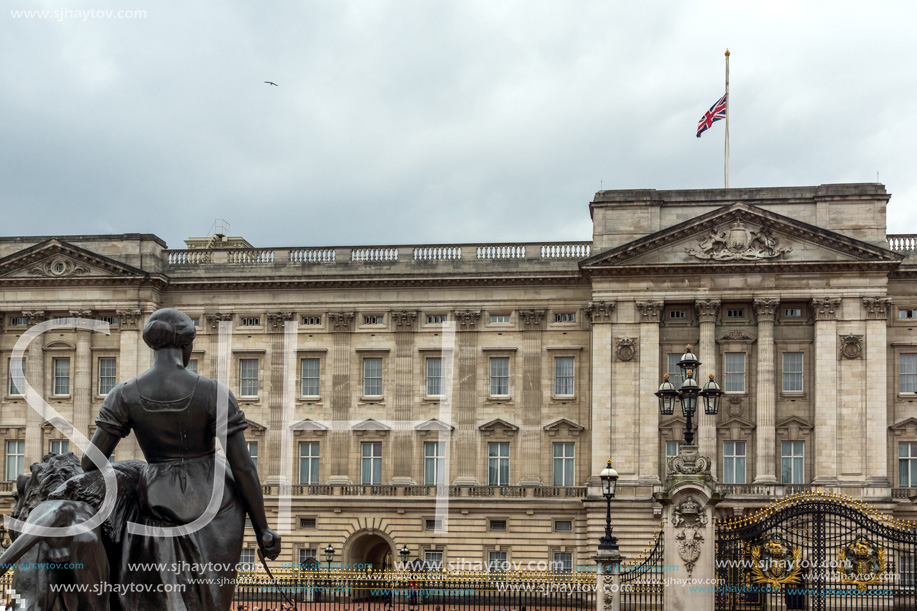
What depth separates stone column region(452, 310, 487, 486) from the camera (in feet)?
167

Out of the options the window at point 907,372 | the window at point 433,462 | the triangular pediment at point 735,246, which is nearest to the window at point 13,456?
the window at point 433,462

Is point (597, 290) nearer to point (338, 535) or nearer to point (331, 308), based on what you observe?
point (331, 308)

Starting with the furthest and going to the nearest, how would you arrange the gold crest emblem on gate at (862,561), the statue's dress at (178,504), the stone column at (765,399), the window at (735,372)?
the window at (735,372), the stone column at (765,399), the gold crest emblem on gate at (862,561), the statue's dress at (178,504)

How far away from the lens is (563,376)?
51250mm

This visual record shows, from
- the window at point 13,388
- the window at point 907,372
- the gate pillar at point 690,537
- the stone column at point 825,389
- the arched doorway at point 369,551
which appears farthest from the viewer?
the window at point 13,388

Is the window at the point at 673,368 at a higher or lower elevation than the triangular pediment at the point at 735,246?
lower

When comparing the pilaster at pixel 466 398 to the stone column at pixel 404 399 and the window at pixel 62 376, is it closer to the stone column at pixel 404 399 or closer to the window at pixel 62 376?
the stone column at pixel 404 399

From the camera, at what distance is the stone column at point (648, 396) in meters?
48.1

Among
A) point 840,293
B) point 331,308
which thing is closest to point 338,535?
point 331,308

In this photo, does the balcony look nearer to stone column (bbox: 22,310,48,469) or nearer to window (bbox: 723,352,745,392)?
window (bbox: 723,352,745,392)

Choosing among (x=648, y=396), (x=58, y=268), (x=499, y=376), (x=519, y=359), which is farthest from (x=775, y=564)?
(x=58, y=268)

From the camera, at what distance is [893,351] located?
49.0 metres

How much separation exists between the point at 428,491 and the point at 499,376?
19.3ft

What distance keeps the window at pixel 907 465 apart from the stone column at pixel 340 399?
76.1ft
